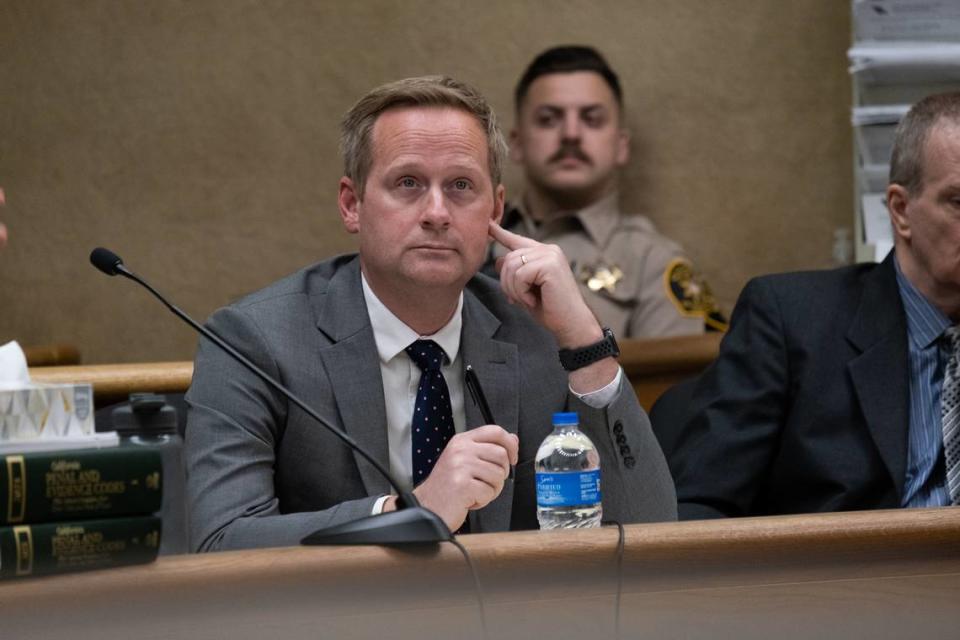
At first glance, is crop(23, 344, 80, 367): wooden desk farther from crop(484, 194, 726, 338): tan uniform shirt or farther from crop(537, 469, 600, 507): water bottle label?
crop(537, 469, 600, 507): water bottle label

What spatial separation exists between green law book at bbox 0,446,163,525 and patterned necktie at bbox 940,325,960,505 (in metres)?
1.43

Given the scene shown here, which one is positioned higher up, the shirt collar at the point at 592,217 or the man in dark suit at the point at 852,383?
the shirt collar at the point at 592,217

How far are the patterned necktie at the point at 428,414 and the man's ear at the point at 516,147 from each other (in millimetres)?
1730

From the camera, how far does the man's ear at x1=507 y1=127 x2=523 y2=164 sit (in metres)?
3.76

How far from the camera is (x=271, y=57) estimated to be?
3891mm

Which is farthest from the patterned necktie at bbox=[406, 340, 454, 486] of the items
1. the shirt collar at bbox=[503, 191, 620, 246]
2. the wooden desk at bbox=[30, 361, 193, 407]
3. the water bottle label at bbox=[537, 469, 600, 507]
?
the shirt collar at bbox=[503, 191, 620, 246]

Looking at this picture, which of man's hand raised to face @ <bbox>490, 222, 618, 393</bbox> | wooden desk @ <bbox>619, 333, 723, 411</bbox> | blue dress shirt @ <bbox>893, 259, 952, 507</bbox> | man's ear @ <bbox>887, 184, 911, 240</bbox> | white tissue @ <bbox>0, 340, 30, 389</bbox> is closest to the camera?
white tissue @ <bbox>0, 340, 30, 389</bbox>

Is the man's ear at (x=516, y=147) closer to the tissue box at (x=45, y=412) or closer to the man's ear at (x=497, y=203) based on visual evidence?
the man's ear at (x=497, y=203)

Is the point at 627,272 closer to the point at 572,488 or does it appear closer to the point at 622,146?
the point at 622,146

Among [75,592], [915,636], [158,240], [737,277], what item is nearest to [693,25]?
[737,277]

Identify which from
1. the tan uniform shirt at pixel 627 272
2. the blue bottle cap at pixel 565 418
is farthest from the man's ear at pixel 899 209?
the tan uniform shirt at pixel 627 272

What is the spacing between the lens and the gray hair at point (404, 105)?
84.0 inches

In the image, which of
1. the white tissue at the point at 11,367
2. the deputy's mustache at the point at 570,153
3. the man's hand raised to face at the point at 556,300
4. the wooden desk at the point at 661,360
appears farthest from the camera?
the deputy's mustache at the point at 570,153

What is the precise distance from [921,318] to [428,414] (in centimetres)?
92
